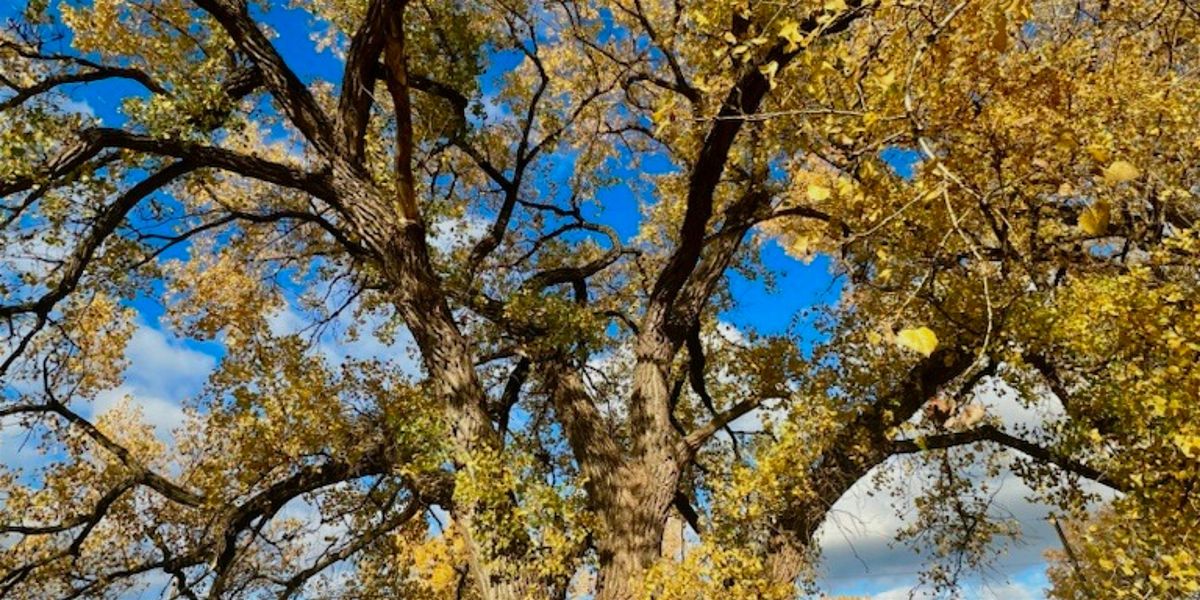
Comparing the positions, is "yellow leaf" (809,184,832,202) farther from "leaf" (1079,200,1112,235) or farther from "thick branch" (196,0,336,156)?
"thick branch" (196,0,336,156)

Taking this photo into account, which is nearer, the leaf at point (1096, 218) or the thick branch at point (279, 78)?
the leaf at point (1096, 218)

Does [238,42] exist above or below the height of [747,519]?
above

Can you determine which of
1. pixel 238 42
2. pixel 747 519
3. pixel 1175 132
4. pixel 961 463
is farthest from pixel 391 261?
pixel 961 463

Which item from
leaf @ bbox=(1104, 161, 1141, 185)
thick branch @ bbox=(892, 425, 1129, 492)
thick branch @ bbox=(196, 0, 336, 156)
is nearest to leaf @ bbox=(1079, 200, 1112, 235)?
leaf @ bbox=(1104, 161, 1141, 185)

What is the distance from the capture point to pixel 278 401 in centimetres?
873

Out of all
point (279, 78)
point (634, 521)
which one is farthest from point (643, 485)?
point (279, 78)

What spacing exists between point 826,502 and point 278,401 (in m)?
6.11

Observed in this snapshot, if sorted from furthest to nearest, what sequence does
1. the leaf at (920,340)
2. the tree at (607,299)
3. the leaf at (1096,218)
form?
1. the tree at (607,299)
2. the leaf at (1096,218)
3. the leaf at (920,340)

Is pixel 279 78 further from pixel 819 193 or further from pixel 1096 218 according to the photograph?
pixel 1096 218

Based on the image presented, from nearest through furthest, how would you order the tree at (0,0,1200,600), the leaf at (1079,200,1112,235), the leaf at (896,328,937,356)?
the leaf at (896,328,937,356)
the leaf at (1079,200,1112,235)
the tree at (0,0,1200,600)

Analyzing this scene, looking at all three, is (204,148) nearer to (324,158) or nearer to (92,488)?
(324,158)

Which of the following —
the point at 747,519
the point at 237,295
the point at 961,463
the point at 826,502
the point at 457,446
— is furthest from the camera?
the point at 237,295

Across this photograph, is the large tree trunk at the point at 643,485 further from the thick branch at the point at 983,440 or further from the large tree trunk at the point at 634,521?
the thick branch at the point at 983,440

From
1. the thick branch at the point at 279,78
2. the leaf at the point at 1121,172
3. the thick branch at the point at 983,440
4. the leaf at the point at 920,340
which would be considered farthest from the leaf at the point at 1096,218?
the thick branch at the point at 279,78
